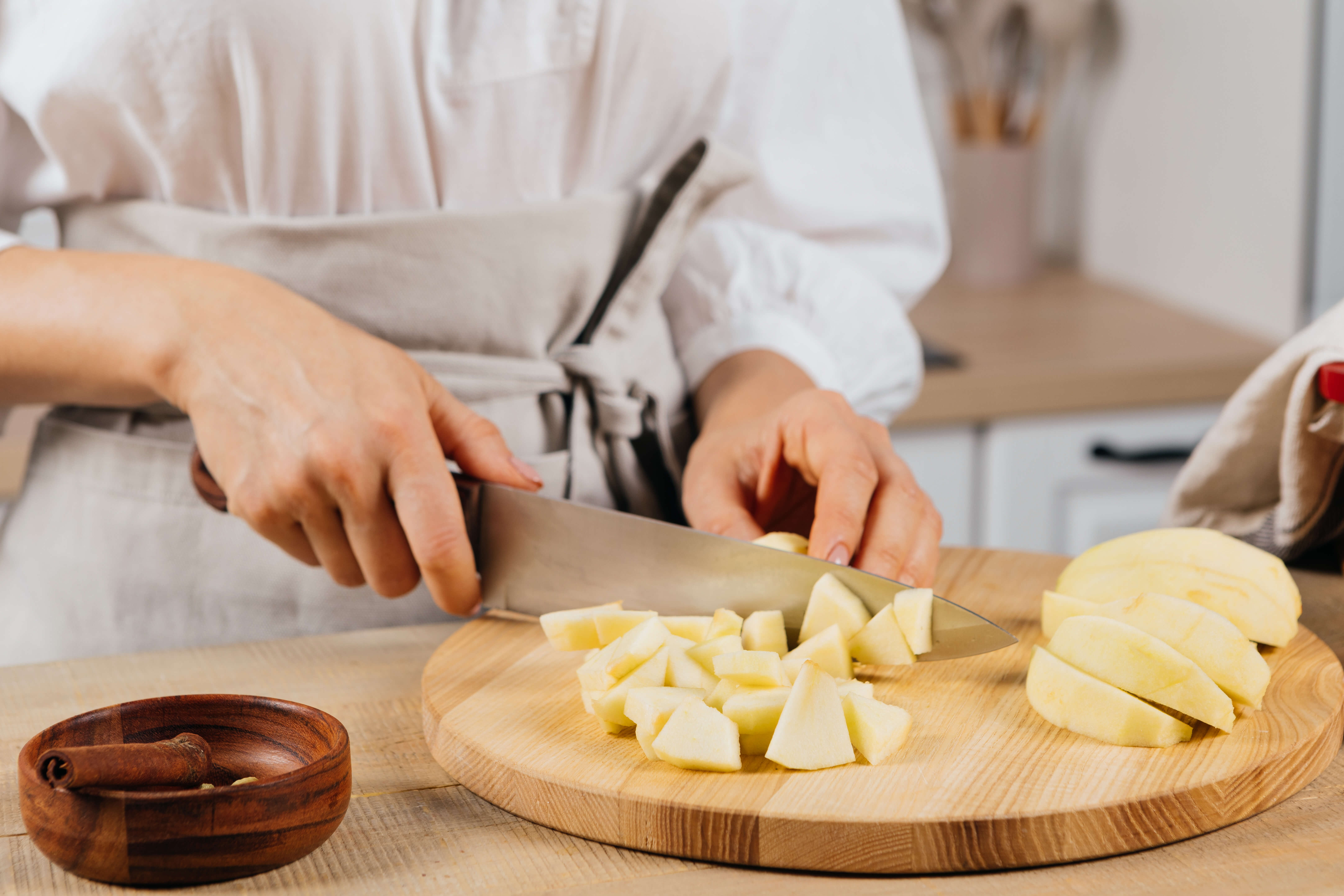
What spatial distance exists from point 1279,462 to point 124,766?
76cm

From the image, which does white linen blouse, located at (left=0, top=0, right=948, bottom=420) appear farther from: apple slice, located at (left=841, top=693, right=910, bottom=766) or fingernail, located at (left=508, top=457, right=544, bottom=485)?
apple slice, located at (left=841, top=693, right=910, bottom=766)

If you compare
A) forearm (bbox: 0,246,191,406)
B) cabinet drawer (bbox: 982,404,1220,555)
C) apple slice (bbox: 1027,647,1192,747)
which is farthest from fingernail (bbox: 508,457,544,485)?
cabinet drawer (bbox: 982,404,1220,555)

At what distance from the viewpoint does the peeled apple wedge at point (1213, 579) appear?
726 millimetres

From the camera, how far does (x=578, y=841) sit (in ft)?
Answer: 1.96

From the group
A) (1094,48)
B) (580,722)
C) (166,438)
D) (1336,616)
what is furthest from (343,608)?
(1094,48)

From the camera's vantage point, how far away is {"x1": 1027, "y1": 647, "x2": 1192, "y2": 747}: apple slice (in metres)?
0.62

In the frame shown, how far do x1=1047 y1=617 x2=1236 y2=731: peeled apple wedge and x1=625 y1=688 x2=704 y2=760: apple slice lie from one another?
196mm

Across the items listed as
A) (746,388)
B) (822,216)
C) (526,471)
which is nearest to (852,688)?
(526,471)

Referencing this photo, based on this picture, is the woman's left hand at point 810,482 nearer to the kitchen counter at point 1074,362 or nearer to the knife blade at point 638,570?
the knife blade at point 638,570

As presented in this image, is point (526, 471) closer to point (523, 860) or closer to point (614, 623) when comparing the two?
point (614, 623)

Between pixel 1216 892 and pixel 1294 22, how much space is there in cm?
165

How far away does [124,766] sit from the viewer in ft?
1.68

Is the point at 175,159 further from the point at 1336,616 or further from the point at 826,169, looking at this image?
the point at 1336,616

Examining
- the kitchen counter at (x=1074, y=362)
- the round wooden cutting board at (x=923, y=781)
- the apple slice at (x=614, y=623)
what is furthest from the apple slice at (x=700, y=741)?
the kitchen counter at (x=1074, y=362)
